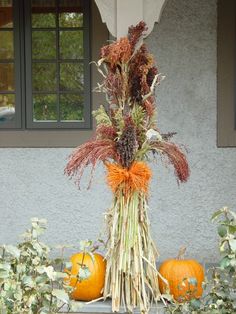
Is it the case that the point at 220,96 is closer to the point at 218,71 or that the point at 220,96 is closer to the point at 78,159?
the point at 218,71

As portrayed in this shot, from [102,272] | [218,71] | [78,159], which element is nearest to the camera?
[78,159]

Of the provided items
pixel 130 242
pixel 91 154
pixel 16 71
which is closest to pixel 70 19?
pixel 16 71

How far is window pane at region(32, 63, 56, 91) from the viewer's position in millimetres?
6844

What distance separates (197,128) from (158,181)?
2.10ft

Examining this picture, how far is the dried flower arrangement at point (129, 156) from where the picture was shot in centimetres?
475

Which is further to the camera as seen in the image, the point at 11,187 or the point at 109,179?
the point at 11,187

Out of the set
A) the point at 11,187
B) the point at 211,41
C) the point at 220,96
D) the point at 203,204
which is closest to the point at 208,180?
the point at 203,204

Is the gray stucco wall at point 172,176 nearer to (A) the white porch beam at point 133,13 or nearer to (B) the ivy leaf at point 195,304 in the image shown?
(A) the white porch beam at point 133,13

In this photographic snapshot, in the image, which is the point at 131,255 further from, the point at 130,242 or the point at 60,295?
the point at 60,295

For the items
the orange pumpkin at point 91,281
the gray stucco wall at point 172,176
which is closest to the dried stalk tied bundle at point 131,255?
the orange pumpkin at point 91,281

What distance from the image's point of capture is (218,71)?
21.6 ft

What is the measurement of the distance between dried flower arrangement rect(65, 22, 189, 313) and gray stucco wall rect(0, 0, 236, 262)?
68.4 inches

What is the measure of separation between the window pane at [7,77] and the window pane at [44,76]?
22cm

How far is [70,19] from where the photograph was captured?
22.3ft
